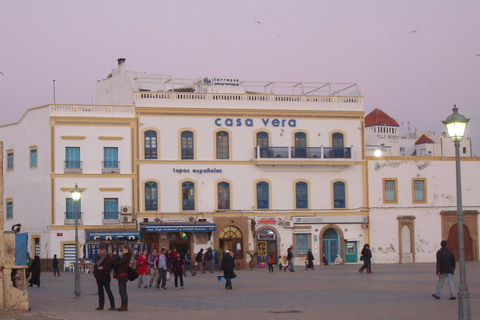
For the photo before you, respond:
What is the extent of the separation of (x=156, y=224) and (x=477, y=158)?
21.4 m

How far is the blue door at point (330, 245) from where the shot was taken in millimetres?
48125

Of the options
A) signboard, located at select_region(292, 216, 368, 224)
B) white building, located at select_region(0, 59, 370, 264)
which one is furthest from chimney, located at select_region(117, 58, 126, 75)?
signboard, located at select_region(292, 216, 368, 224)

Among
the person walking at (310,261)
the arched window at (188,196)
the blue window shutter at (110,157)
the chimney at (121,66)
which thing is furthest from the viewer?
the chimney at (121,66)

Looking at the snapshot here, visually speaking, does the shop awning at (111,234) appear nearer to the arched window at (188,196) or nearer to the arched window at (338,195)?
the arched window at (188,196)

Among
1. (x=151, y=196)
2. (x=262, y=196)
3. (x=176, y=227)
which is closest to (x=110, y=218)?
(x=151, y=196)

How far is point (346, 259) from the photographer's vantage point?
4822 cm

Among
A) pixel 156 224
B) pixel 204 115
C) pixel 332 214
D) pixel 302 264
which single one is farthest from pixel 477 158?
pixel 156 224

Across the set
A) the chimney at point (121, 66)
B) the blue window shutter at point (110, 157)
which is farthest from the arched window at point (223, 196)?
the chimney at point (121, 66)

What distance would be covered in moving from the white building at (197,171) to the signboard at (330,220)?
7 cm

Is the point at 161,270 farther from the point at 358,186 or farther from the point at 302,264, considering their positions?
the point at 358,186

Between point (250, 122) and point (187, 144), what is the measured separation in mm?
4099

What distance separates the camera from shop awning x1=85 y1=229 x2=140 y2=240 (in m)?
44.4

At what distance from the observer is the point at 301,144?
48344 millimetres

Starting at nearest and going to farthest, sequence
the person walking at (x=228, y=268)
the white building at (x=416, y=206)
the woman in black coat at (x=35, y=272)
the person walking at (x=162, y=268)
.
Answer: the person walking at (x=228, y=268) → the person walking at (x=162, y=268) → the woman in black coat at (x=35, y=272) → the white building at (x=416, y=206)
